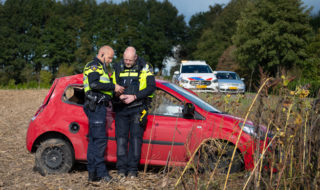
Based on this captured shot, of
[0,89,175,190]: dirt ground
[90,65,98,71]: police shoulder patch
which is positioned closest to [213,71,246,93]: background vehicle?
[0,89,175,190]: dirt ground

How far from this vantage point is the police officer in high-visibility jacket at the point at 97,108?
4.74 metres

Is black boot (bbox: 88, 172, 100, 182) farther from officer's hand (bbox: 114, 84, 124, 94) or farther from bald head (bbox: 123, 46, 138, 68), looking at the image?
bald head (bbox: 123, 46, 138, 68)

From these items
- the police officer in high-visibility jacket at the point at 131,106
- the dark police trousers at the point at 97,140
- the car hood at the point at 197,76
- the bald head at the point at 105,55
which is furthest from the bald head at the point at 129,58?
the car hood at the point at 197,76

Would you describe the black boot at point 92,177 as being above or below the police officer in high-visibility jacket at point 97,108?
below

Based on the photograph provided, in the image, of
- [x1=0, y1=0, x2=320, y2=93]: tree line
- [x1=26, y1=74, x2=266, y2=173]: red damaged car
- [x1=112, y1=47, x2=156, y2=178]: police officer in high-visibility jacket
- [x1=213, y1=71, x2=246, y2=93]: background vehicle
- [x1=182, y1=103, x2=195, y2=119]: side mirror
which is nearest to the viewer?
[x1=182, y1=103, x2=195, y2=119]: side mirror

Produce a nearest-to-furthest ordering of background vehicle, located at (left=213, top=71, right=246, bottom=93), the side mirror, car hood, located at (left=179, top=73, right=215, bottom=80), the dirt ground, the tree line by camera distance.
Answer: the dirt ground < the side mirror < car hood, located at (left=179, top=73, right=215, bottom=80) < background vehicle, located at (left=213, top=71, right=246, bottom=93) < the tree line

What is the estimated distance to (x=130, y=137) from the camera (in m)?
4.98

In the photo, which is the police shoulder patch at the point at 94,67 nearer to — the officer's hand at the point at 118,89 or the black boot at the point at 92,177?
the officer's hand at the point at 118,89

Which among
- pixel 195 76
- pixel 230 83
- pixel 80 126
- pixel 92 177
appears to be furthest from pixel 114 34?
pixel 92 177

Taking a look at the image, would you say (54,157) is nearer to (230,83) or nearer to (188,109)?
(188,109)

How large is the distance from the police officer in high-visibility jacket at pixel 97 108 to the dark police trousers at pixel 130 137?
238mm

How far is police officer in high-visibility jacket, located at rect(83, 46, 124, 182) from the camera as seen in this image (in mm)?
4738

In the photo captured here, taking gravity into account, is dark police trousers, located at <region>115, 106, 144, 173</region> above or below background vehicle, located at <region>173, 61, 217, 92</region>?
below

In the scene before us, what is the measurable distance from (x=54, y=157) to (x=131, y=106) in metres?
1.41
